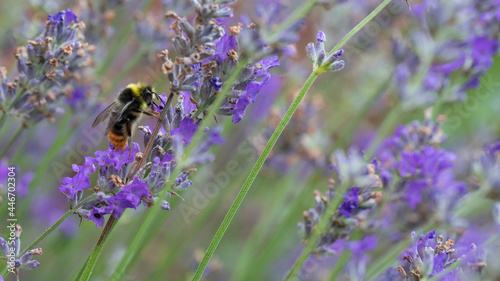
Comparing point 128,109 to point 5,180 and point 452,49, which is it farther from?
point 452,49

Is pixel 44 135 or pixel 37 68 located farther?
pixel 44 135

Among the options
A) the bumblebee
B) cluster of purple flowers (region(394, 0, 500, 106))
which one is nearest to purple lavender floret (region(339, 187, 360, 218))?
the bumblebee

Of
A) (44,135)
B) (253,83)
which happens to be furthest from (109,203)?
(44,135)

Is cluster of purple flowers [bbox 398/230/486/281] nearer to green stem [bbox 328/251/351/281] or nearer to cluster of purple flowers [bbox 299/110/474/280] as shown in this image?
cluster of purple flowers [bbox 299/110/474/280]

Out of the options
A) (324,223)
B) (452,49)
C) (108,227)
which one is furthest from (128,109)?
(452,49)

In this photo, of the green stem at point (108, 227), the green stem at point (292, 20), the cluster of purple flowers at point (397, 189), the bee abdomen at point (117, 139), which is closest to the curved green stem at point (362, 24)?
the green stem at point (292, 20)

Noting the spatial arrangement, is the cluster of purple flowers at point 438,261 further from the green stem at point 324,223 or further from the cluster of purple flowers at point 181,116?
the cluster of purple flowers at point 181,116

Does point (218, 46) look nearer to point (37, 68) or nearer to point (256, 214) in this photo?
point (37, 68)
